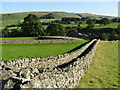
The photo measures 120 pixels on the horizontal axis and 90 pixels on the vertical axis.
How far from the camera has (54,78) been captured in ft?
32.2

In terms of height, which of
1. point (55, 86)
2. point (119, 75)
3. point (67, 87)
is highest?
point (55, 86)

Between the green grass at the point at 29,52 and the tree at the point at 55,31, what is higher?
the tree at the point at 55,31

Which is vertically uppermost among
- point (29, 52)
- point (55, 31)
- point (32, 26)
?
point (32, 26)

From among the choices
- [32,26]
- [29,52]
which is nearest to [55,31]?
[32,26]

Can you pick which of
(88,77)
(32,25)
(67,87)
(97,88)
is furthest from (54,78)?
(32,25)

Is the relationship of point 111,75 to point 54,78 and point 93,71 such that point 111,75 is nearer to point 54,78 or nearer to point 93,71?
point 93,71

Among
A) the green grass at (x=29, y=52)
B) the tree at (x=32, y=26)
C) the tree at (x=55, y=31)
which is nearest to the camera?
the green grass at (x=29, y=52)

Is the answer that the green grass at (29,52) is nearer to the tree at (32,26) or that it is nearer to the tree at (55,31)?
the tree at (32,26)

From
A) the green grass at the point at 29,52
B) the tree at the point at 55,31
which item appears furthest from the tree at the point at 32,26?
the green grass at the point at 29,52

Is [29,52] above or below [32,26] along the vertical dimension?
below

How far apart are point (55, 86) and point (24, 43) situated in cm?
3213

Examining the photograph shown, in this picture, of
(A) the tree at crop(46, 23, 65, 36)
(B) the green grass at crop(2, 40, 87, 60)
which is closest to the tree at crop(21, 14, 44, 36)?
→ (A) the tree at crop(46, 23, 65, 36)

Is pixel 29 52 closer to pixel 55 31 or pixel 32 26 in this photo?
pixel 32 26

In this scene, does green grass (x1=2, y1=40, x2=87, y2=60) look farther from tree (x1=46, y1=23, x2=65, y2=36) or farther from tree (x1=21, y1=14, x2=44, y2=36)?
tree (x1=46, y1=23, x2=65, y2=36)
